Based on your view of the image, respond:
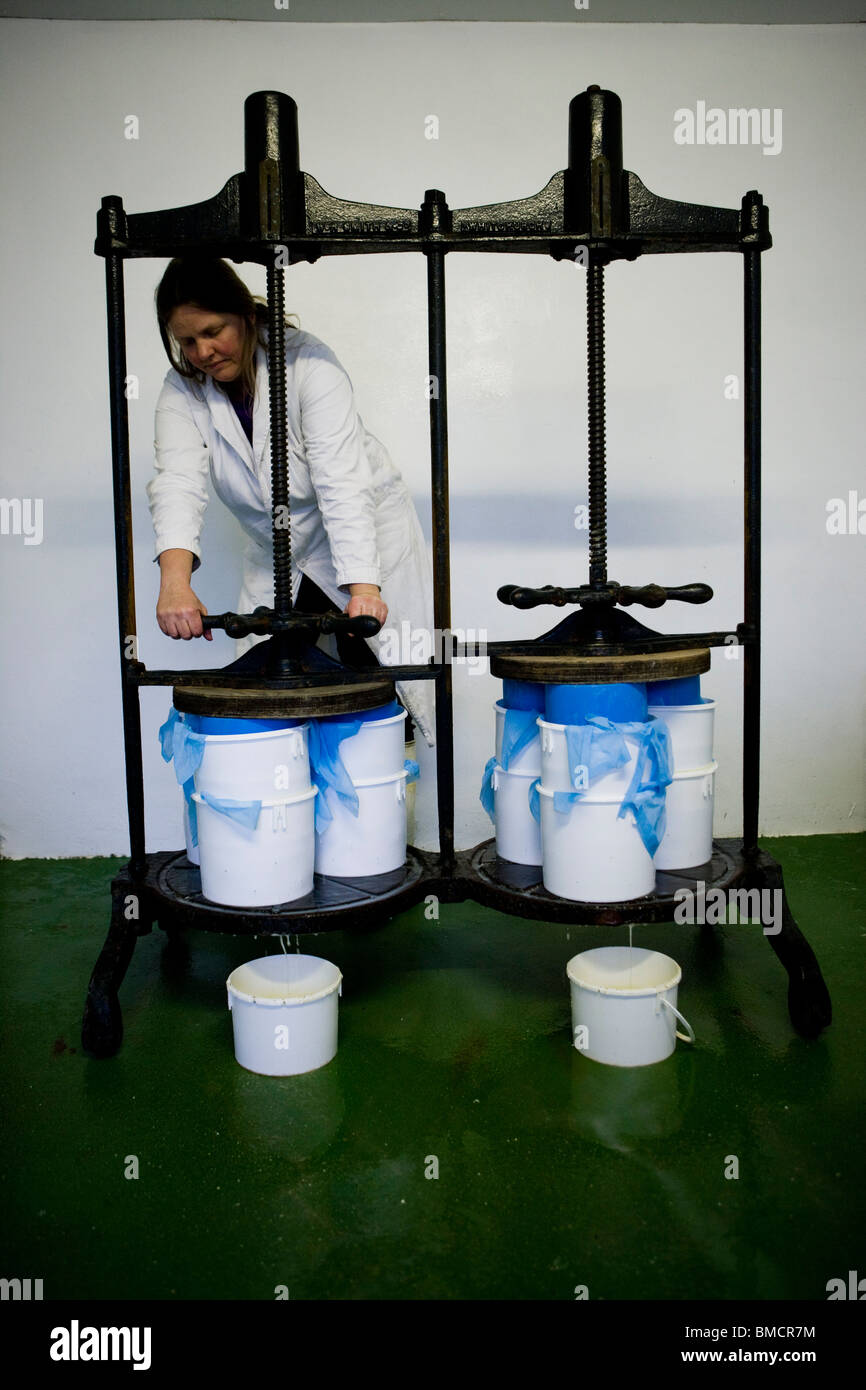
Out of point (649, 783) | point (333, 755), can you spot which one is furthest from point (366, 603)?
point (649, 783)

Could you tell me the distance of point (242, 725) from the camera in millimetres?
1723

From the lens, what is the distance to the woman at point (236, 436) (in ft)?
6.50

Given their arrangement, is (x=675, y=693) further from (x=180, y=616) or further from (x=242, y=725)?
(x=180, y=616)

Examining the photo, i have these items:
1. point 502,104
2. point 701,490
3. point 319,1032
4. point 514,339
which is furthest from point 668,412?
point 319,1032

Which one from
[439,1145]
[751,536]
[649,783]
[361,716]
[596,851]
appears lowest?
[439,1145]

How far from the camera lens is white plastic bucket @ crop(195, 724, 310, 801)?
1.70m

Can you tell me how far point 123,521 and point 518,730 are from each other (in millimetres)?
878

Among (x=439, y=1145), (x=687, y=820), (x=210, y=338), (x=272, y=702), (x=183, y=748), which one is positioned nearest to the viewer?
(x=439, y=1145)

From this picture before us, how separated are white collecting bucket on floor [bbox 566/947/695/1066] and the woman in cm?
80

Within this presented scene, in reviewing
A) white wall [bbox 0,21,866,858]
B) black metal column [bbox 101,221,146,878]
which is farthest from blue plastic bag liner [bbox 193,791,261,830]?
white wall [bbox 0,21,866,858]

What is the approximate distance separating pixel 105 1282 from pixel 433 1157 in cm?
50

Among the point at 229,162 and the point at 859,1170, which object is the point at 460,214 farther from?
the point at 859,1170

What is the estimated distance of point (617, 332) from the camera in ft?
9.80

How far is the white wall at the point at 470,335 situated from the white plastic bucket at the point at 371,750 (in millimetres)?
1168
